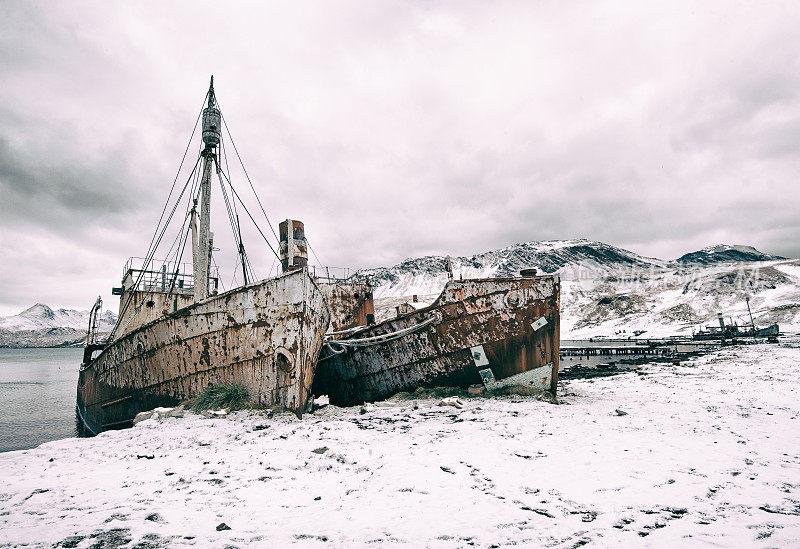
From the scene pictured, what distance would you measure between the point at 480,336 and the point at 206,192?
8.70 metres

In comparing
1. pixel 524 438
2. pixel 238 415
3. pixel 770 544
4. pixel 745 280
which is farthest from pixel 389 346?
pixel 745 280

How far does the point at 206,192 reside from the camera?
10.8 m

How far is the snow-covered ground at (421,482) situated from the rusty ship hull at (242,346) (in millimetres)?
796

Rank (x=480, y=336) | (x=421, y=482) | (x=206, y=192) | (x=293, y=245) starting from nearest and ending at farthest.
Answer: (x=421, y=482)
(x=480, y=336)
(x=293, y=245)
(x=206, y=192)

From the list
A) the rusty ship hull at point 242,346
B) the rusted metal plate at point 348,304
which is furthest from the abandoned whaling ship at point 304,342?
the rusted metal plate at point 348,304

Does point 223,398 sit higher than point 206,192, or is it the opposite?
point 206,192

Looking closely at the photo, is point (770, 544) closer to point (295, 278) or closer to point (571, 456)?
point (571, 456)

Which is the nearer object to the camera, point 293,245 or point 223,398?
point 223,398

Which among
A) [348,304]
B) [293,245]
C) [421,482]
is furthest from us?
[348,304]

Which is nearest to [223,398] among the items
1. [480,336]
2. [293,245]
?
[293,245]

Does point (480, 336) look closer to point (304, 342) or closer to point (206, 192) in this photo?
point (304, 342)

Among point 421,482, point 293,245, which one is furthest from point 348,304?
point 421,482

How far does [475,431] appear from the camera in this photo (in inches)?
246

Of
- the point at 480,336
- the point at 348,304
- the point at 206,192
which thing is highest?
the point at 206,192
